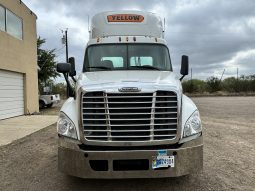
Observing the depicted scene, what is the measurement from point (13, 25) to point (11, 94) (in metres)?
3.57

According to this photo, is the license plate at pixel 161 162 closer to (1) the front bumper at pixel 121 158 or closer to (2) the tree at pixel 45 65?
(1) the front bumper at pixel 121 158

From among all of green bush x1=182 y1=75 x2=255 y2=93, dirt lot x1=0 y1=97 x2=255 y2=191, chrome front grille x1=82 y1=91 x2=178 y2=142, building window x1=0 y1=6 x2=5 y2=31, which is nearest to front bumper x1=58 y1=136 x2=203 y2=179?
chrome front grille x1=82 y1=91 x2=178 y2=142

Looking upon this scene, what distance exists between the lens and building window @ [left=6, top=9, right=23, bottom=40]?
17098 millimetres

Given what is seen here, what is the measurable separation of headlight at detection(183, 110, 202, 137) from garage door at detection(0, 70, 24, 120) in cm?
1244

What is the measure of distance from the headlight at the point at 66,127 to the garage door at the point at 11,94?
37.6 feet

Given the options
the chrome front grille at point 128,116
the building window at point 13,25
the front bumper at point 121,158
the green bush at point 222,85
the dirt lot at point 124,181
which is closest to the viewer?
the front bumper at point 121,158

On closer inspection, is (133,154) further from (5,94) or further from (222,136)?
(5,94)

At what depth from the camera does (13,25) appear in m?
17.9

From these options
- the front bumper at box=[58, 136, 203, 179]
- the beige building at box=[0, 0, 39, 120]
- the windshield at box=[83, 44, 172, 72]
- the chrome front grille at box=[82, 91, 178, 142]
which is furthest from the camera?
the beige building at box=[0, 0, 39, 120]

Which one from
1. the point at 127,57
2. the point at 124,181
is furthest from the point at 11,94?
the point at 124,181

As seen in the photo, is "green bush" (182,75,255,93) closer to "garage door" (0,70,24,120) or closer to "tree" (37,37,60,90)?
"tree" (37,37,60,90)

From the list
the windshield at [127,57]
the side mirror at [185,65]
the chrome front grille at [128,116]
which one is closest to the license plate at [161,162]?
the chrome front grille at [128,116]

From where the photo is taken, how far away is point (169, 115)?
4.99 m

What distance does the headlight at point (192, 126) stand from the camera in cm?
505
